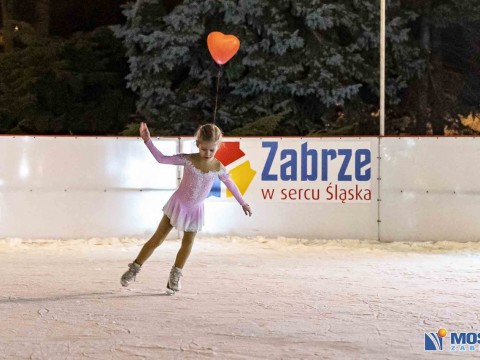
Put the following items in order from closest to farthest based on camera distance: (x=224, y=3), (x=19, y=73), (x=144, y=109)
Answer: (x=224, y=3)
(x=144, y=109)
(x=19, y=73)

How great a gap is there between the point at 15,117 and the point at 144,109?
5.72 meters

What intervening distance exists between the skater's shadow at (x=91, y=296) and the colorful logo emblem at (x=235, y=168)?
384 cm

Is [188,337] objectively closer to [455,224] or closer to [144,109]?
[455,224]

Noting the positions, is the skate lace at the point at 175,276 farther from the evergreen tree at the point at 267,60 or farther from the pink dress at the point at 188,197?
the evergreen tree at the point at 267,60

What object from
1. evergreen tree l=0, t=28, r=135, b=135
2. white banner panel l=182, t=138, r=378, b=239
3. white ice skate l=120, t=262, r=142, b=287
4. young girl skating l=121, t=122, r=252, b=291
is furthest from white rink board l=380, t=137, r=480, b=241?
evergreen tree l=0, t=28, r=135, b=135

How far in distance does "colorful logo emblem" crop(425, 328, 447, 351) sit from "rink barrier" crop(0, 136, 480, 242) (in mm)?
5101

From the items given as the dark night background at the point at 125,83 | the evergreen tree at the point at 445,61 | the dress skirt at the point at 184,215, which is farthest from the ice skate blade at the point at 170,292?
the evergreen tree at the point at 445,61

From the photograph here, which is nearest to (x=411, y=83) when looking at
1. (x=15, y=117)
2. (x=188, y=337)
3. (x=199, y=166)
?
(x=15, y=117)

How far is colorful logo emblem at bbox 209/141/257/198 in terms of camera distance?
1012cm

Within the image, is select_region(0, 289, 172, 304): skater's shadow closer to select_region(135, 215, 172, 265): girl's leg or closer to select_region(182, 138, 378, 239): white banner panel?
select_region(135, 215, 172, 265): girl's leg

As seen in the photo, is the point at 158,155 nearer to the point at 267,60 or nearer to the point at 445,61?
the point at 267,60

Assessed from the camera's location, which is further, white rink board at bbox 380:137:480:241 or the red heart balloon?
the red heart balloon

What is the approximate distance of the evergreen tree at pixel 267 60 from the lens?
18.0 meters

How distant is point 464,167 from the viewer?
9.98 m
